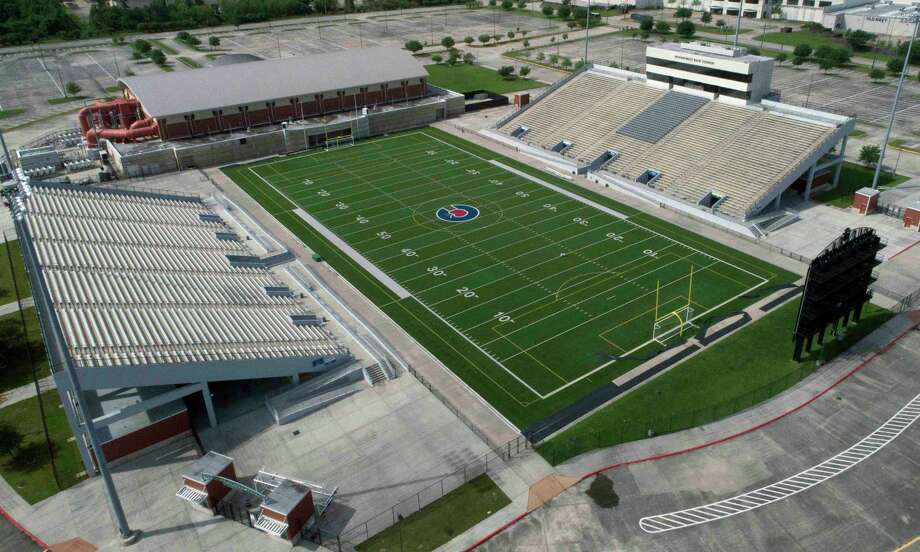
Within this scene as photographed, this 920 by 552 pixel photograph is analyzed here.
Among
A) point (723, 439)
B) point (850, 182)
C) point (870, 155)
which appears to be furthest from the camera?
point (870, 155)

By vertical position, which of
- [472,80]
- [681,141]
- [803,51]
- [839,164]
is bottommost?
[839,164]

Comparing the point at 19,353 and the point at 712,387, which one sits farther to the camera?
the point at 19,353

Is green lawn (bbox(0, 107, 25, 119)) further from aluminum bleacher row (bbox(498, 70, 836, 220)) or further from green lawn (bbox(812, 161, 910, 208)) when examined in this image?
green lawn (bbox(812, 161, 910, 208))

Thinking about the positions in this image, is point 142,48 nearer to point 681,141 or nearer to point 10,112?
point 10,112

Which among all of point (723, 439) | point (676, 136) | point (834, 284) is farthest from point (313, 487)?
point (676, 136)

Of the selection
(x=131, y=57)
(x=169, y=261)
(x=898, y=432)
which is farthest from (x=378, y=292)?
(x=131, y=57)

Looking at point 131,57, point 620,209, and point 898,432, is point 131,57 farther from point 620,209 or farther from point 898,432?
point 898,432
